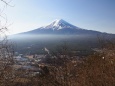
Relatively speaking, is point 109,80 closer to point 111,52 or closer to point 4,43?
point 111,52

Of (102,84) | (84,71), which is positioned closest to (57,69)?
(84,71)

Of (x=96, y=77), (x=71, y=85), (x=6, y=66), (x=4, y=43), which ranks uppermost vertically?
(x=4, y=43)

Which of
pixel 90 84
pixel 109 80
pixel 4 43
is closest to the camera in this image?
pixel 4 43

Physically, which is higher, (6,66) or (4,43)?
(4,43)

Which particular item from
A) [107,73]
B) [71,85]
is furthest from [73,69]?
[107,73]

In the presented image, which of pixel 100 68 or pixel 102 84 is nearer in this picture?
pixel 102 84

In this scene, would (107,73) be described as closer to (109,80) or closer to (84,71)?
(109,80)

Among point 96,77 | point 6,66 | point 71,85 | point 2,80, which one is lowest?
point 71,85

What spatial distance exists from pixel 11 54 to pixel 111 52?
16.7 ft

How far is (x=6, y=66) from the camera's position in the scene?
410 centimetres

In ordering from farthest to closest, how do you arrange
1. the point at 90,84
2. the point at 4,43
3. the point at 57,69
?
the point at 57,69 → the point at 90,84 → the point at 4,43

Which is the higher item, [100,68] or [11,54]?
A: [11,54]

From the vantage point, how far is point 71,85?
9.16 meters

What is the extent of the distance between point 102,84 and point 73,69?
12.3ft
